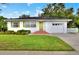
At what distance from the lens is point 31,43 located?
1106cm

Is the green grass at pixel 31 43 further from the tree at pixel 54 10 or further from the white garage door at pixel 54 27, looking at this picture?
the tree at pixel 54 10

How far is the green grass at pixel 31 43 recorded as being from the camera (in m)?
11.1

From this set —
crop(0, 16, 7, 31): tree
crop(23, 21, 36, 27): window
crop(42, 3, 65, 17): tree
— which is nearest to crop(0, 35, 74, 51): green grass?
crop(0, 16, 7, 31): tree

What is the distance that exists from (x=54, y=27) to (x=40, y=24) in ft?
1.03

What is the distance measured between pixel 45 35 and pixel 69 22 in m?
0.59

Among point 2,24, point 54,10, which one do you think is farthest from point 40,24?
point 2,24

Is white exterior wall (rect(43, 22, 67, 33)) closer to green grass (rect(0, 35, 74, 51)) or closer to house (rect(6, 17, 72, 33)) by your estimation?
house (rect(6, 17, 72, 33))

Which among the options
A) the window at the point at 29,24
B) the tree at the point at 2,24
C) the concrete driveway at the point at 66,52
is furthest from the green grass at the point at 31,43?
the window at the point at 29,24

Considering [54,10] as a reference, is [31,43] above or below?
below

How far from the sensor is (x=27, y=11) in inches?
436

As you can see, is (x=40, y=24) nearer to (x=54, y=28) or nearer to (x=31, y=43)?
(x=54, y=28)
